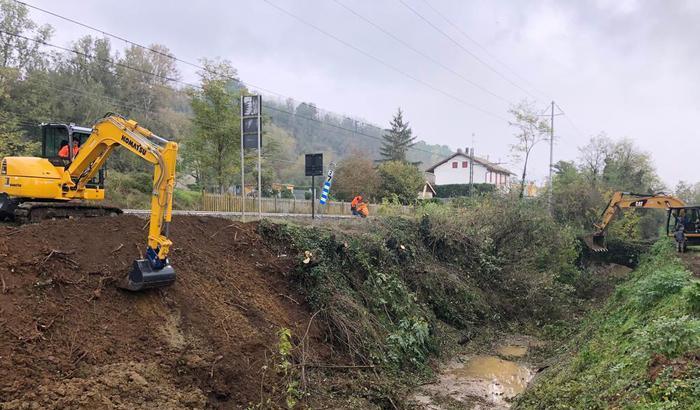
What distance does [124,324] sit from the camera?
22.7ft

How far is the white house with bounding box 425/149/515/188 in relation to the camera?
64062mm

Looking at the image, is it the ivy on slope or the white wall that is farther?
the white wall

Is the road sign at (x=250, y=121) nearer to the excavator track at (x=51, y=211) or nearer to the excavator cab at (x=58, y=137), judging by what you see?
the excavator cab at (x=58, y=137)

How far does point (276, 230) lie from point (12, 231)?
16.7ft

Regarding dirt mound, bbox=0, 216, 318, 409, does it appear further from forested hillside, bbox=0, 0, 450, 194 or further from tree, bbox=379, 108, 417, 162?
tree, bbox=379, 108, 417, 162

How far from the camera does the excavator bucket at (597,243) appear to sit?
23.0 m

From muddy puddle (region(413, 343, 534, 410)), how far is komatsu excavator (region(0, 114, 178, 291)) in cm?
538

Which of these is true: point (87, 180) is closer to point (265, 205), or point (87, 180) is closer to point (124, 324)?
point (124, 324)

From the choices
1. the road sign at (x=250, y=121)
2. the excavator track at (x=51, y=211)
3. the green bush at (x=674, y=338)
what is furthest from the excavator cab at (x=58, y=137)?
the green bush at (x=674, y=338)

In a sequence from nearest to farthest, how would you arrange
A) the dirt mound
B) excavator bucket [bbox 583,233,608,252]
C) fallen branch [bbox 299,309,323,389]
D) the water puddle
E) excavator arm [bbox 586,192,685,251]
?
the dirt mound
fallen branch [bbox 299,309,323,389]
the water puddle
excavator arm [bbox 586,192,685,251]
excavator bucket [bbox 583,233,608,252]

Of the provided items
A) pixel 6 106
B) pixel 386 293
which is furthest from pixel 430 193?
pixel 386 293

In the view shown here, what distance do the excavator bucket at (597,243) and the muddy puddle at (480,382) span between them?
39.4 ft

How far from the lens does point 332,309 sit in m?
10.0

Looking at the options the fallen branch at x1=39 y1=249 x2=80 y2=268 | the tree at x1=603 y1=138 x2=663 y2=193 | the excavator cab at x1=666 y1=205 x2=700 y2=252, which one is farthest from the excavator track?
the tree at x1=603 y1=138 x2=663 y2=193
